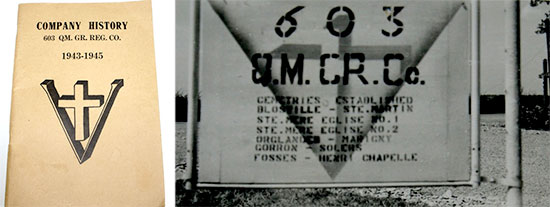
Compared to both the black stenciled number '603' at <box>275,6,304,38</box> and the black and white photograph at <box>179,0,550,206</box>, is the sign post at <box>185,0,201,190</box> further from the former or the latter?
the black stenciled number '603' at <box>275,6,304,38</box>

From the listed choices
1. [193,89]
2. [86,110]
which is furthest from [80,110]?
[193,89]

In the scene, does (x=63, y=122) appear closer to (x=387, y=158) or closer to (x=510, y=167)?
(x=387, y=158)

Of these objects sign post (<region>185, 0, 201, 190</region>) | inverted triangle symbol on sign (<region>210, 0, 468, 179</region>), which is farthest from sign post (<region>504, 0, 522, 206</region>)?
sign post (<region>185, 0, 201, 190</region>)

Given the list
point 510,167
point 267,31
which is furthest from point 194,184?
point 510,167

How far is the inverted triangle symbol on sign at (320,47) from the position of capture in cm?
106

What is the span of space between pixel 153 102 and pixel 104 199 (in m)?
0.22

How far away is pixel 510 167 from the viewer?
111 centimetres

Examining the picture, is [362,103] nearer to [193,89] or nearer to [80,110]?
[193,89]

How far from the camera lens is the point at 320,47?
1.07 m

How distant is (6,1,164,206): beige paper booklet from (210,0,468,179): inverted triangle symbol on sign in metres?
0.18

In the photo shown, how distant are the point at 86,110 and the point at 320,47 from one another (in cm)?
50

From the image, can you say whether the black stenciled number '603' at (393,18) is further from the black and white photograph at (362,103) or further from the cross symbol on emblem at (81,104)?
the cross symbol on emblem at (81,104)

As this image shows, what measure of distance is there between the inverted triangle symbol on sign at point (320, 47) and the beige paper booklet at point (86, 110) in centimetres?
18

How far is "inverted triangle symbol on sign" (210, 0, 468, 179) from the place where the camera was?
1062 mm
